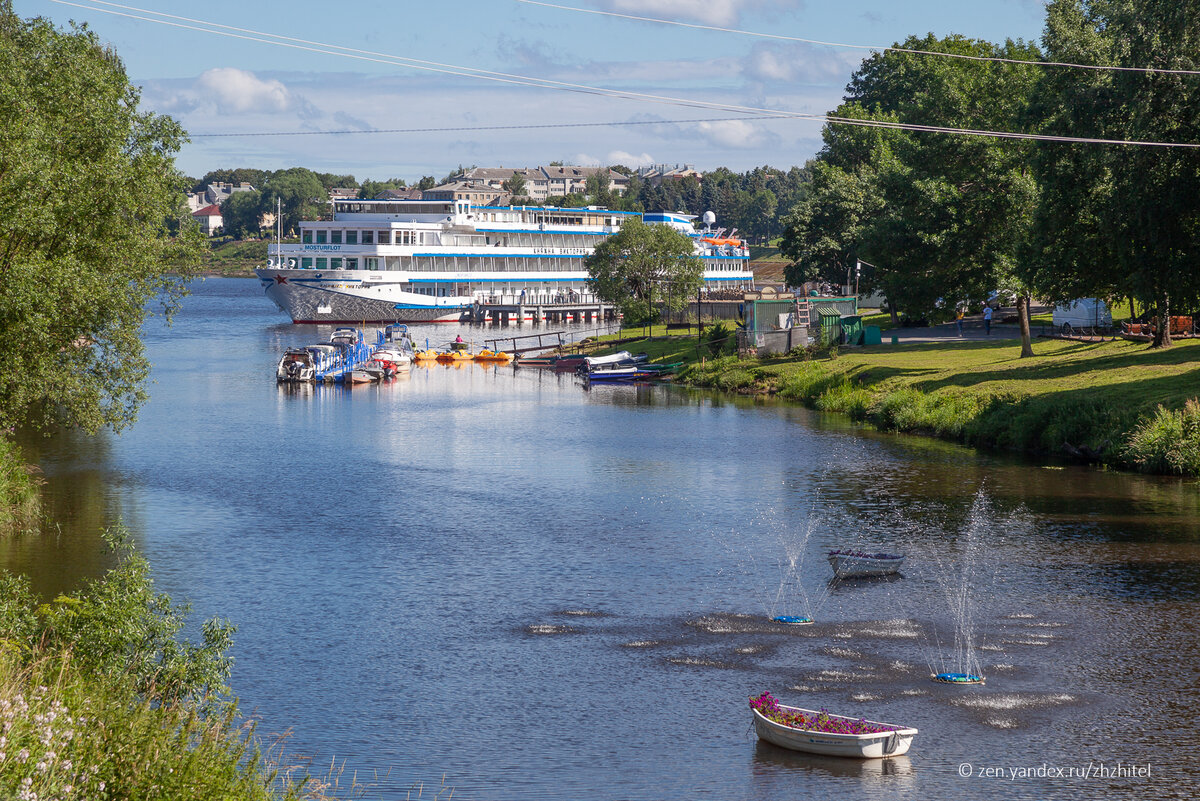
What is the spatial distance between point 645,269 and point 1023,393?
48.9 metres

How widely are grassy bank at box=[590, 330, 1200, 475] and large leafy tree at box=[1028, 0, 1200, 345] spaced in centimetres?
301

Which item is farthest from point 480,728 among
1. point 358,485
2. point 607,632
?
point 358,485

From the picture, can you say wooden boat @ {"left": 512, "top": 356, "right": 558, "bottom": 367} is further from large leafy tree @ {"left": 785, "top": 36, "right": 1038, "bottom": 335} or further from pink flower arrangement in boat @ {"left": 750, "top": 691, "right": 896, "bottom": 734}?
pink flower arrangement in boat @ {"left": 750, "top": 691, "right": 896, "bottom": 734}

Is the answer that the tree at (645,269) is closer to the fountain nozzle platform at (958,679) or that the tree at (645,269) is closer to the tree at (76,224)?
the tree at (76,224)

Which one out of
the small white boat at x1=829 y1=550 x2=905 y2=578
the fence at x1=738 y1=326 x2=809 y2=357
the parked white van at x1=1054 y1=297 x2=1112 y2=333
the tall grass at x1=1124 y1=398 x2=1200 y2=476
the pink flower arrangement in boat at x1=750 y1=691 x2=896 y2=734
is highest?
the parked white van at x1=1054 y1=297 x2=1112 y2=333

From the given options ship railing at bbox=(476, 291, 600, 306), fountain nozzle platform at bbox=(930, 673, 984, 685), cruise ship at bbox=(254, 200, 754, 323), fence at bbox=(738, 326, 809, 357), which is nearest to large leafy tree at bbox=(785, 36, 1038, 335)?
fence at bbox=(738, 326, 809, 357)

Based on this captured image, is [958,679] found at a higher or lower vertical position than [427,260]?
lower

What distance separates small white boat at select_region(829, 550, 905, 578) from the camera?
24000mm

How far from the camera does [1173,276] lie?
107ft

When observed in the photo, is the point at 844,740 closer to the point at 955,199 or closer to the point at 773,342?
the point at 955,199

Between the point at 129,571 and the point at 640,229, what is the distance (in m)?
74.5

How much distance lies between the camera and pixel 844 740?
1504 centimetres

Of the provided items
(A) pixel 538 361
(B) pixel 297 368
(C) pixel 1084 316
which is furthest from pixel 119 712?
(A) pixel 538 361

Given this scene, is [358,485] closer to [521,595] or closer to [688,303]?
[521,595]
